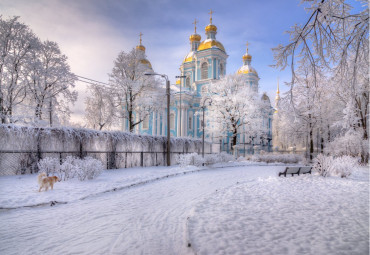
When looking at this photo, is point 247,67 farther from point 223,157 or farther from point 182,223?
point 182,223

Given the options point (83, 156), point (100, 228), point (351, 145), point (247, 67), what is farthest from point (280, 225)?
point (247, 67)

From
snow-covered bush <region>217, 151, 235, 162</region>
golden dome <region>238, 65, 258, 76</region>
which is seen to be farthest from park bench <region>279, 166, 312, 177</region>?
golden dome <region>238, 65, 258, 76</region>

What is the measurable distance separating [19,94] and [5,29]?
5055 millimetres

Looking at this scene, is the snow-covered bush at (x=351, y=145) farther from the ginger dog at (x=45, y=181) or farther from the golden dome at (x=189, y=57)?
the golden dome at (x=189, y=57)

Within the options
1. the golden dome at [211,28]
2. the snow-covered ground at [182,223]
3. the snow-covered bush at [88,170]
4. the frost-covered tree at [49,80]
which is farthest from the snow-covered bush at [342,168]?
the golden dome at [211,28]

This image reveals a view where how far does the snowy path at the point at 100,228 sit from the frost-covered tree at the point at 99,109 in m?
22.2

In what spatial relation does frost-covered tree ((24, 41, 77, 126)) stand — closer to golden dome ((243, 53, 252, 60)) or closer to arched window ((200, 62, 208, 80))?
arched window ((200, 62, 208, 80))

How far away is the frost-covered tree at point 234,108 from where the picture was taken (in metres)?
30.7

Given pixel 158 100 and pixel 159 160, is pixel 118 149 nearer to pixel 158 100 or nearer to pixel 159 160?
pixel 159 160

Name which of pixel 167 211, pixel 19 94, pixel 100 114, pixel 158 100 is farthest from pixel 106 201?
pixel 100 114

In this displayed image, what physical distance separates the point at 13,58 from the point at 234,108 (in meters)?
24.0

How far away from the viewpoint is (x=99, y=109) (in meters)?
33.3

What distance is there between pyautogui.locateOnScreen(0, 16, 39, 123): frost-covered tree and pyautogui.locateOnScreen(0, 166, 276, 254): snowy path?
13.8m

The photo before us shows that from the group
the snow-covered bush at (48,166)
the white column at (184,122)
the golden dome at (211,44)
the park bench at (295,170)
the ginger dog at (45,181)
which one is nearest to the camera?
the ginger dog at (45,181)
